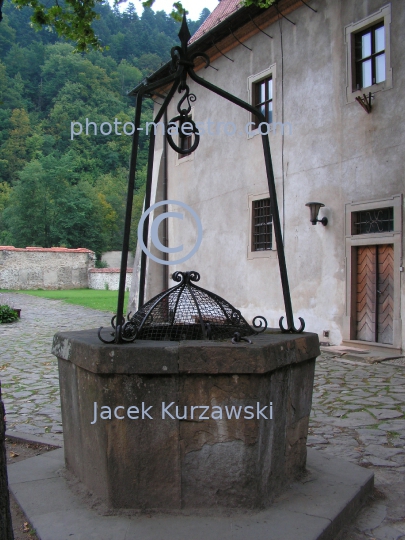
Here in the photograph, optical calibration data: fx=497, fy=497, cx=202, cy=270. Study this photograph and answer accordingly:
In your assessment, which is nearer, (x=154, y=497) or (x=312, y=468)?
(x=154, y=497)

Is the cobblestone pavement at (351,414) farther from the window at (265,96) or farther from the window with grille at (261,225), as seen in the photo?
the window at (265,96)

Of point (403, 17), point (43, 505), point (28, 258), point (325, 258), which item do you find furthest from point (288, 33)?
point (28, 258)

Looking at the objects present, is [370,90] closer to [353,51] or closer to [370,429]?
[353,51]

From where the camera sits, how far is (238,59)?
1284cm

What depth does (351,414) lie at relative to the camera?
5.42 m

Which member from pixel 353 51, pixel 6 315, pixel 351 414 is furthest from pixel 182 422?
pixel 6 315

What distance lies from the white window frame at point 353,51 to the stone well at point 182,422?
797 cm

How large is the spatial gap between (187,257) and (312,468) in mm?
11221

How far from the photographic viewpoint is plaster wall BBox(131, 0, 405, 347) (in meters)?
9.29

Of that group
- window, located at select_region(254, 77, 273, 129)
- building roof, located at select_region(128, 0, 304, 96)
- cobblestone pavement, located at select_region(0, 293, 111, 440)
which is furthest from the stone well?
window, located at select_region(254, 77, 273, 129)

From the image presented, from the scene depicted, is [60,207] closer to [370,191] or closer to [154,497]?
[370,191]

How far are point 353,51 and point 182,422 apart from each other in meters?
9.30

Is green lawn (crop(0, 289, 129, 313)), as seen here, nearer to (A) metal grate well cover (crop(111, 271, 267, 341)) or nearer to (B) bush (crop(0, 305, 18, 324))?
(B) bush (crop(0, 305, 18, 324))

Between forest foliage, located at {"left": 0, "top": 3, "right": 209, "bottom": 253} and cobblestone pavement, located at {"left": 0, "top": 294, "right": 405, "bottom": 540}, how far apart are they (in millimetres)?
40799
